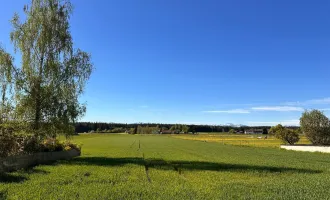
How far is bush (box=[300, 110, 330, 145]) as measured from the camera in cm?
6109

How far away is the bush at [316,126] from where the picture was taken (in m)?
61.1

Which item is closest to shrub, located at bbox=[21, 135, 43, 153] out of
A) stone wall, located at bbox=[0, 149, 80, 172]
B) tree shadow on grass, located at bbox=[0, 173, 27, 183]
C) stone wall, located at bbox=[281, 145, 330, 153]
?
stone wall, located at bbox=[0, 149, 80, 172]

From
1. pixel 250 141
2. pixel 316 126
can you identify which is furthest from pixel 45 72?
pixel 250 141

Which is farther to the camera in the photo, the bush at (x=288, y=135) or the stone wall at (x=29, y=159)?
the bush at (x=288, y=135)

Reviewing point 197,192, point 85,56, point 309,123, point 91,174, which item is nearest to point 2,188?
point 91,174

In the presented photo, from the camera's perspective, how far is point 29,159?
2303cm

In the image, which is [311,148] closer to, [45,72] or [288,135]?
[288,135]

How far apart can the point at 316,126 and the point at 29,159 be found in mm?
56882

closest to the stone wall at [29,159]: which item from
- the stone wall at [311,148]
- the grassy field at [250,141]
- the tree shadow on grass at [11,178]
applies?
the tree shadow on grass at [11,178]

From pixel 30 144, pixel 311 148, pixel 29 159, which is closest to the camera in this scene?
pixel 29 159

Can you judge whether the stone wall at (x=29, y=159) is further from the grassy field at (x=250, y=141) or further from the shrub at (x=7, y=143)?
the grassy field at (x=250, y=141)

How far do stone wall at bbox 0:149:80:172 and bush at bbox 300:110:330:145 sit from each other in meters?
49.9

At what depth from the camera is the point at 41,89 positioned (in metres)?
27.9

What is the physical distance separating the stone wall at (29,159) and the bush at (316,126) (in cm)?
4993
